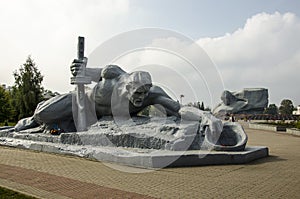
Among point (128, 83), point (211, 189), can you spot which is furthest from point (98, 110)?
point (211, 189)

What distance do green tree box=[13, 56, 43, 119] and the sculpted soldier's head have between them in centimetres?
2122

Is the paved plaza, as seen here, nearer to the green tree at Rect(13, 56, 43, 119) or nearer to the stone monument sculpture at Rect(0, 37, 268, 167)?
the stone monument sculpture at Rect(0, 37, 268, 167)

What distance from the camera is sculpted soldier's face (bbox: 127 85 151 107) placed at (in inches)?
365

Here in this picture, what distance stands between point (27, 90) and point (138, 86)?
2223 cm

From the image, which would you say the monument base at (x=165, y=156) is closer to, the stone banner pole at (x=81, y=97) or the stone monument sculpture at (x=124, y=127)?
the stone monument sculpture at (x=124, y=127)

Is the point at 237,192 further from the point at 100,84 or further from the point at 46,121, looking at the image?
the point at 46,121

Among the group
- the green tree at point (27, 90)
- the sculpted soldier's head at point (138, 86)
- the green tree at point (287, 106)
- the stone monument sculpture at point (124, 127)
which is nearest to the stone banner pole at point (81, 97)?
the stone monument sculpture at point (124, 127)

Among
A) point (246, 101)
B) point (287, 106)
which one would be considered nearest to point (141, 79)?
point (246, 101)

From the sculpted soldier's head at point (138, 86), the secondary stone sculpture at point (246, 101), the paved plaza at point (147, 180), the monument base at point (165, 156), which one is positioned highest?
the secondary stone sculpture at point (246, 101)

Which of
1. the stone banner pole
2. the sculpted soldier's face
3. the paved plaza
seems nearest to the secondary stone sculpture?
the stone banner pole

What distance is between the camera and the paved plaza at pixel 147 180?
4.77 metres

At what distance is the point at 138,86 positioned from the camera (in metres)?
9.23

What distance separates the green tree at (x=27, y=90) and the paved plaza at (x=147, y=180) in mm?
21451

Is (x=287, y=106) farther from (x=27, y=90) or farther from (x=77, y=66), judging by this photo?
(x=77, y=66)
